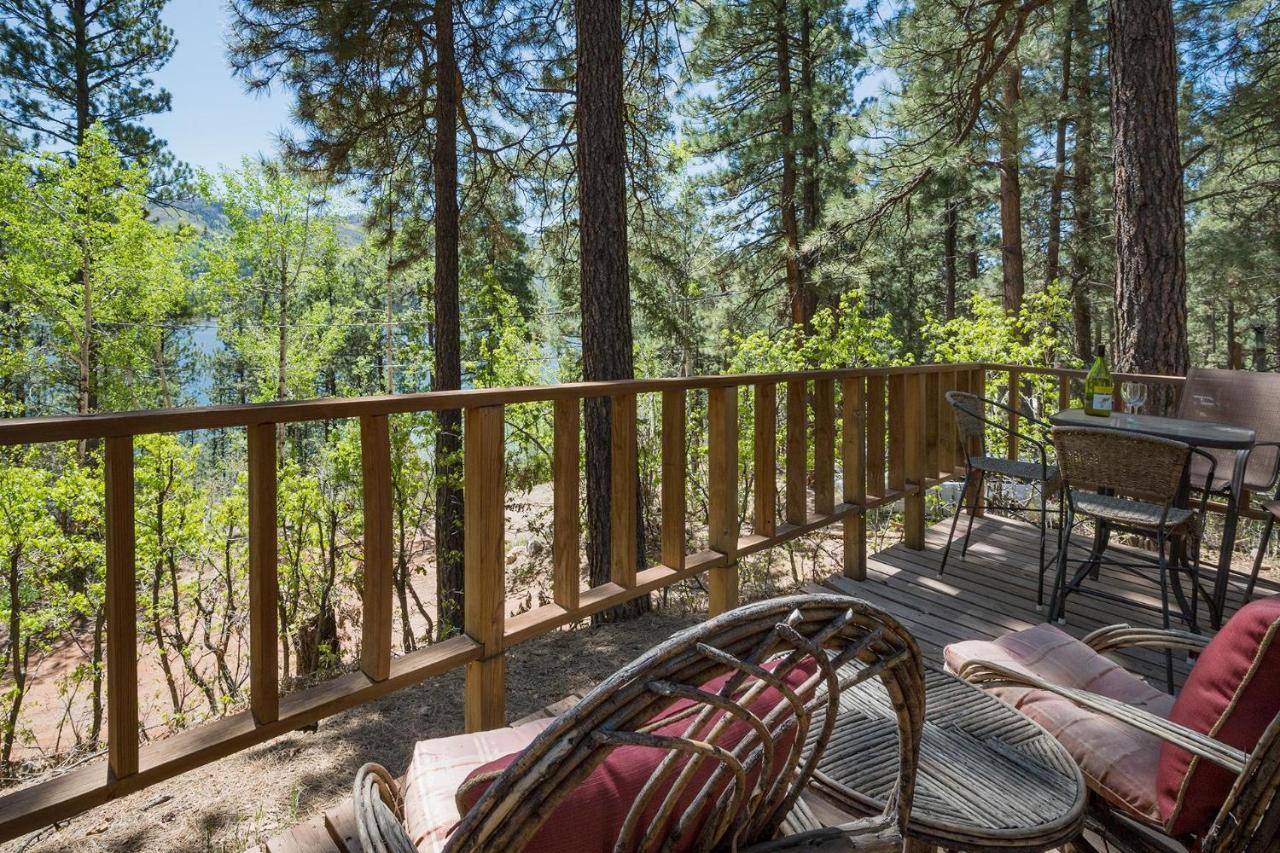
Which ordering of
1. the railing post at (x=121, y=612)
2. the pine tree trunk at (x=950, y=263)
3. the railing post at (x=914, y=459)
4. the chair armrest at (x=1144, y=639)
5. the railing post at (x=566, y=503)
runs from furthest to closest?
the pine tree trunk at (x=950, y=263) → the railing post at (x=914, y=459) → the railing post at (x=566, y=503) → the chair armrest at (x=1144, y=639) → the railing post at (x=121, y=612)

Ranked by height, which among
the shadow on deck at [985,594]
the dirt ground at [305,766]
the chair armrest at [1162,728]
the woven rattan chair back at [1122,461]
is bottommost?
the dirt ground at [305,766]

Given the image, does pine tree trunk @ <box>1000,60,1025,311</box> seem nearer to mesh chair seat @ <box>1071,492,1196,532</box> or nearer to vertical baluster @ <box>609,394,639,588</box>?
mesh chair seat @ <box>1071,492,1196,532</box>

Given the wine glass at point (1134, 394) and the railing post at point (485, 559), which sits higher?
the wine glass at point (1134, 394)

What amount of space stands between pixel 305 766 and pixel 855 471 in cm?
290

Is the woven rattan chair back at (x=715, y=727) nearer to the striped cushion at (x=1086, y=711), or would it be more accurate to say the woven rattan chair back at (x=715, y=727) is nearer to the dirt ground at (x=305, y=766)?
the striped cushion at (x=1086, y=711)

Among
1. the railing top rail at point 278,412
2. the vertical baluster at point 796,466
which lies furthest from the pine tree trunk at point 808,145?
the railing top rail at point 278,412

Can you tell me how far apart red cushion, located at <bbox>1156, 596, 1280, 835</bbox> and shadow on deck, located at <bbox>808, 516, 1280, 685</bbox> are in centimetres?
157

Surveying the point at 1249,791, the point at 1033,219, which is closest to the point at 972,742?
the point at 1249,791

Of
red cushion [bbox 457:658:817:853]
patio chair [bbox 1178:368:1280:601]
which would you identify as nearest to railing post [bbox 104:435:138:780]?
red cushion [bbox 457:658:817:853]

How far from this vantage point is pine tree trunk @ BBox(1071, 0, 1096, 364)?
971 cm

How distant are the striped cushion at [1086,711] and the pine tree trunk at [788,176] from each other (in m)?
9.23

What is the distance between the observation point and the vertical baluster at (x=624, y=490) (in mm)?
2551

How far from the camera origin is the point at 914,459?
13.6 feet

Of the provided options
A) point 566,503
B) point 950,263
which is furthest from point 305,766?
point 950,263
